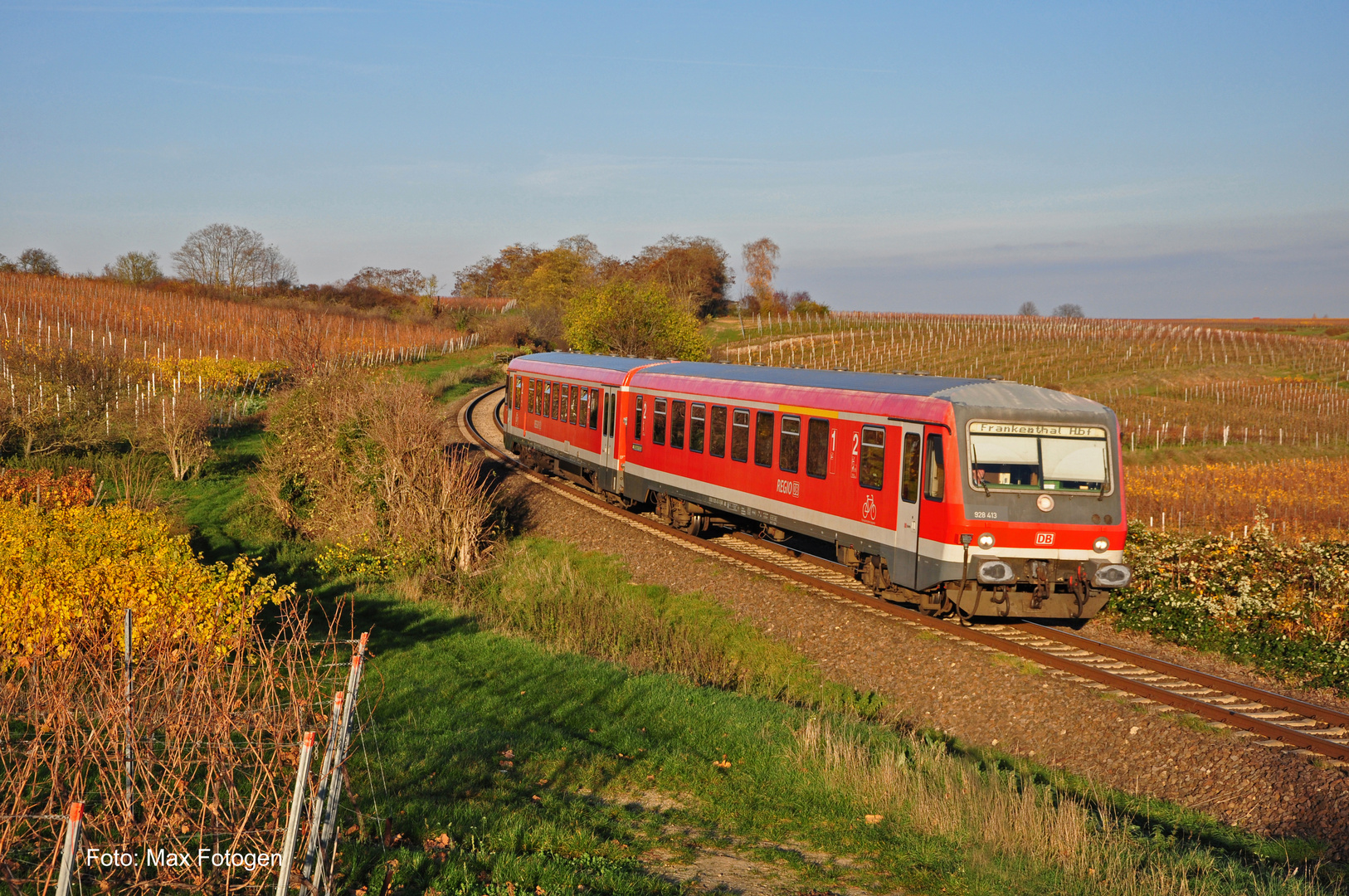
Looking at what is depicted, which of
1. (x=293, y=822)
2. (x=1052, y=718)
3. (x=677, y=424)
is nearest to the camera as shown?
(x=293, y=822)

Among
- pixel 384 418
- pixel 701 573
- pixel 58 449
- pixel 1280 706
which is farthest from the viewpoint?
pixel 58 449

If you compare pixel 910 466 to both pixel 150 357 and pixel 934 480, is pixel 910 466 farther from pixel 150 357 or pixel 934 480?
pixel 150 357

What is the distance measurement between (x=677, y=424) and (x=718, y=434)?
65.0 inches

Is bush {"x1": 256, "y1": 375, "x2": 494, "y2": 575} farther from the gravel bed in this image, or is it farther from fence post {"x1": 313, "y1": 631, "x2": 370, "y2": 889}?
fence post {"x1": 313, "y1": 631, "x2": 370, "y2": 889}

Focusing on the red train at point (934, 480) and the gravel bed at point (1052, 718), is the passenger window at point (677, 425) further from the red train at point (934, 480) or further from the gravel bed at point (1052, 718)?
the gravel bed at point (1052, 718)

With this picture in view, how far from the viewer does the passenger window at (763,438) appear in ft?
54.4

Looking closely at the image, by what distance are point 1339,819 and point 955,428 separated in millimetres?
→ 5617

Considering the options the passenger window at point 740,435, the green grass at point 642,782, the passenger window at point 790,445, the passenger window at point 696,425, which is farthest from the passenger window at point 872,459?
the passenger window at point 696,425

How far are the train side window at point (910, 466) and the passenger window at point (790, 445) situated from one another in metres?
2.90

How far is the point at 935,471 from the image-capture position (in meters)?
12.4

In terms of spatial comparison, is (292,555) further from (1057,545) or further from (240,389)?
(240,389)

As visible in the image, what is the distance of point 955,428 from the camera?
12.1 meters

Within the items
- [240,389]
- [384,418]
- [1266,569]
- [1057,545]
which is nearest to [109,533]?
[384,418]

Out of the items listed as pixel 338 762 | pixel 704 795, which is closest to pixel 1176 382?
pixel 704 795
